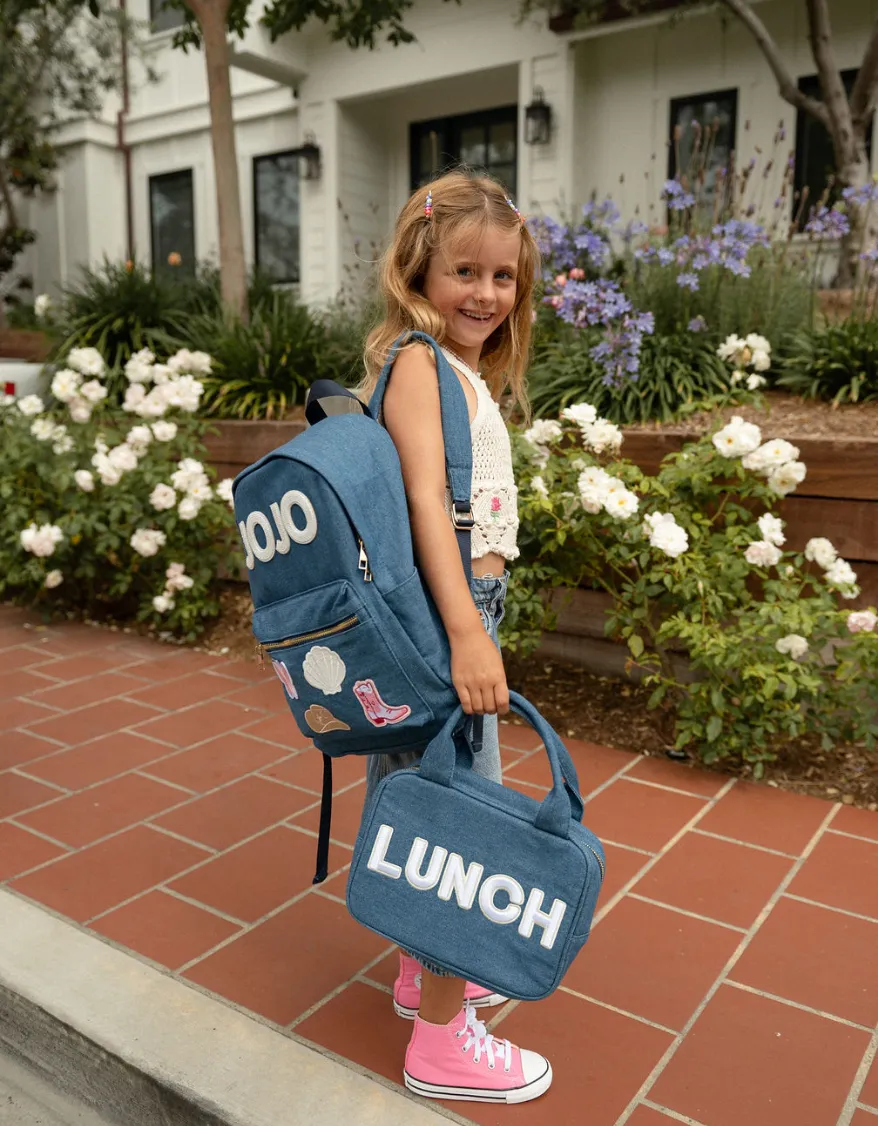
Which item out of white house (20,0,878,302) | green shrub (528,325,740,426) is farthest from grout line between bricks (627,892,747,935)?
white house (20,0,878,302)

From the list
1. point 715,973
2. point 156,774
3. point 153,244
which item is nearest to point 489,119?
point 153,244

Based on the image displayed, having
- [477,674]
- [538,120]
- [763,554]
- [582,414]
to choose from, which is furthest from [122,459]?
[538,120]

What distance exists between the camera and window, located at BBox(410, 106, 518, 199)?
11.2m

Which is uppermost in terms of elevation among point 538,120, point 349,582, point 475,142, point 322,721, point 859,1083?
point 475,142

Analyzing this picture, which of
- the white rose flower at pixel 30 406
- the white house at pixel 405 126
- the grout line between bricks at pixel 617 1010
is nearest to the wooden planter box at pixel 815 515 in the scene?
the grout line between bricks at pixel 617 1010

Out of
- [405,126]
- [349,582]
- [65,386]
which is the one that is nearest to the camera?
[349,582]

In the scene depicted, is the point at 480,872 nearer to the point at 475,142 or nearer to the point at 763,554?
the point at 763,554

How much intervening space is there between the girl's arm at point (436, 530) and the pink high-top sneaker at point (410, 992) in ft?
2.64

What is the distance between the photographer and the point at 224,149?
21.7ft

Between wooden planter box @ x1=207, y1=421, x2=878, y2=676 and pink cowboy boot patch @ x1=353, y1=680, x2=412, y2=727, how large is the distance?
232cm

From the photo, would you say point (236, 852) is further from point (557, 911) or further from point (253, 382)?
point (253, 382)

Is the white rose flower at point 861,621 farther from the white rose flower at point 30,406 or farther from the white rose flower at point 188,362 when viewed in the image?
the white rose flower at point 30,406

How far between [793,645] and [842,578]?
1.13ft

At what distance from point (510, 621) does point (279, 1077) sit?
2.03 metres
